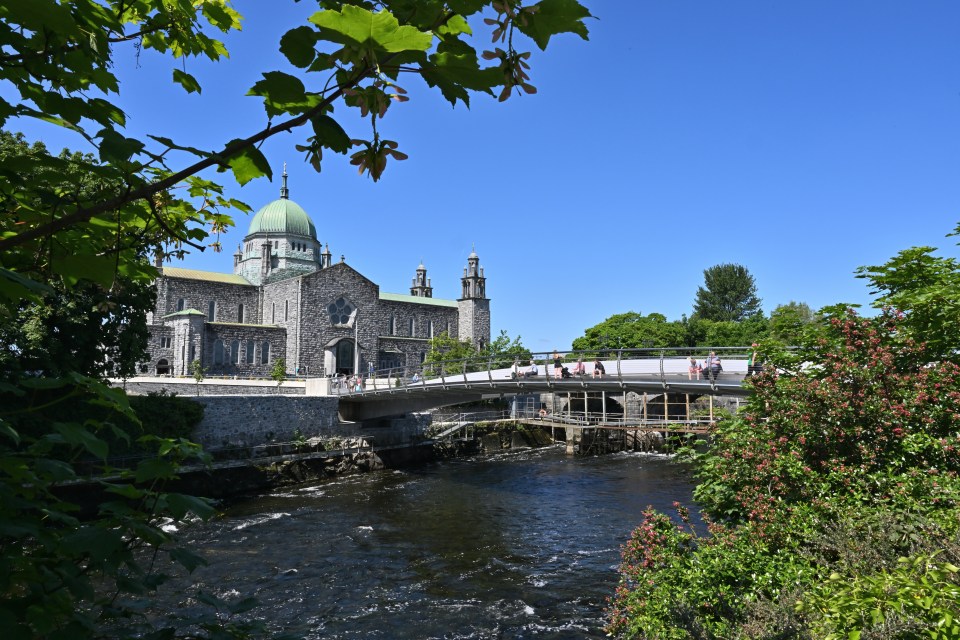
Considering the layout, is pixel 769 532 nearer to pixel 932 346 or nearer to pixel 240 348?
pixel 932 346

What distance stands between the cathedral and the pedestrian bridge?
1476cm

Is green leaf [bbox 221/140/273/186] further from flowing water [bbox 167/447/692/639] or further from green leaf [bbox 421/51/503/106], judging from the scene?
flowing water [bbox 167/447/692/639]

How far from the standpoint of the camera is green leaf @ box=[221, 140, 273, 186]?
6.48 ft

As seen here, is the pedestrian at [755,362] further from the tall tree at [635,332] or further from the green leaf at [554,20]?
the tall tree at [635,332]

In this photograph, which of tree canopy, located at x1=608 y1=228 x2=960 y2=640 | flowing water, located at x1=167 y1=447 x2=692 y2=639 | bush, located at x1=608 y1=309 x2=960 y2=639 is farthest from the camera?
flowing water, located at x1=167 y1=447 x2=692 y2=639

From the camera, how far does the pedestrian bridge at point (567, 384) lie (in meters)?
18.5

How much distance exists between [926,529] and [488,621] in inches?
291

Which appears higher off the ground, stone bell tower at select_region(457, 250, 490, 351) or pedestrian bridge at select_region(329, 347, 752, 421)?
stone bell tower at select_region(457, 250, 490, 351)

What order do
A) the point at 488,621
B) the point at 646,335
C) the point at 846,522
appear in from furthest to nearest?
1. the point at 646,335
2. the point at 488,621
3. the point at 846,522

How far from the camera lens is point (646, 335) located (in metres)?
64.9

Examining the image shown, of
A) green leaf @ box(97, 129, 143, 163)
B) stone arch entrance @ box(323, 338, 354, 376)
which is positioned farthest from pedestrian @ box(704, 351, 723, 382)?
stone arch entrance @ box(323, 338, 354, 376)

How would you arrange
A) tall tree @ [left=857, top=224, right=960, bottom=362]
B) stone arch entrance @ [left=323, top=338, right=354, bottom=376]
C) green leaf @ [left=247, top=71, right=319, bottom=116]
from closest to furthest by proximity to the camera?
green leaf @ [left=247, top=71, right=319, bottom=116], tall tree @ [left=857, top=224, right=960, bottom=362], stone arch entrance @ [left=323, top=338, right=354, bottom=376]

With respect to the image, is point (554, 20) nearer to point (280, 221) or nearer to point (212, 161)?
point (212, 161)

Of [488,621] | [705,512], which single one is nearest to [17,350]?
[488,621]
